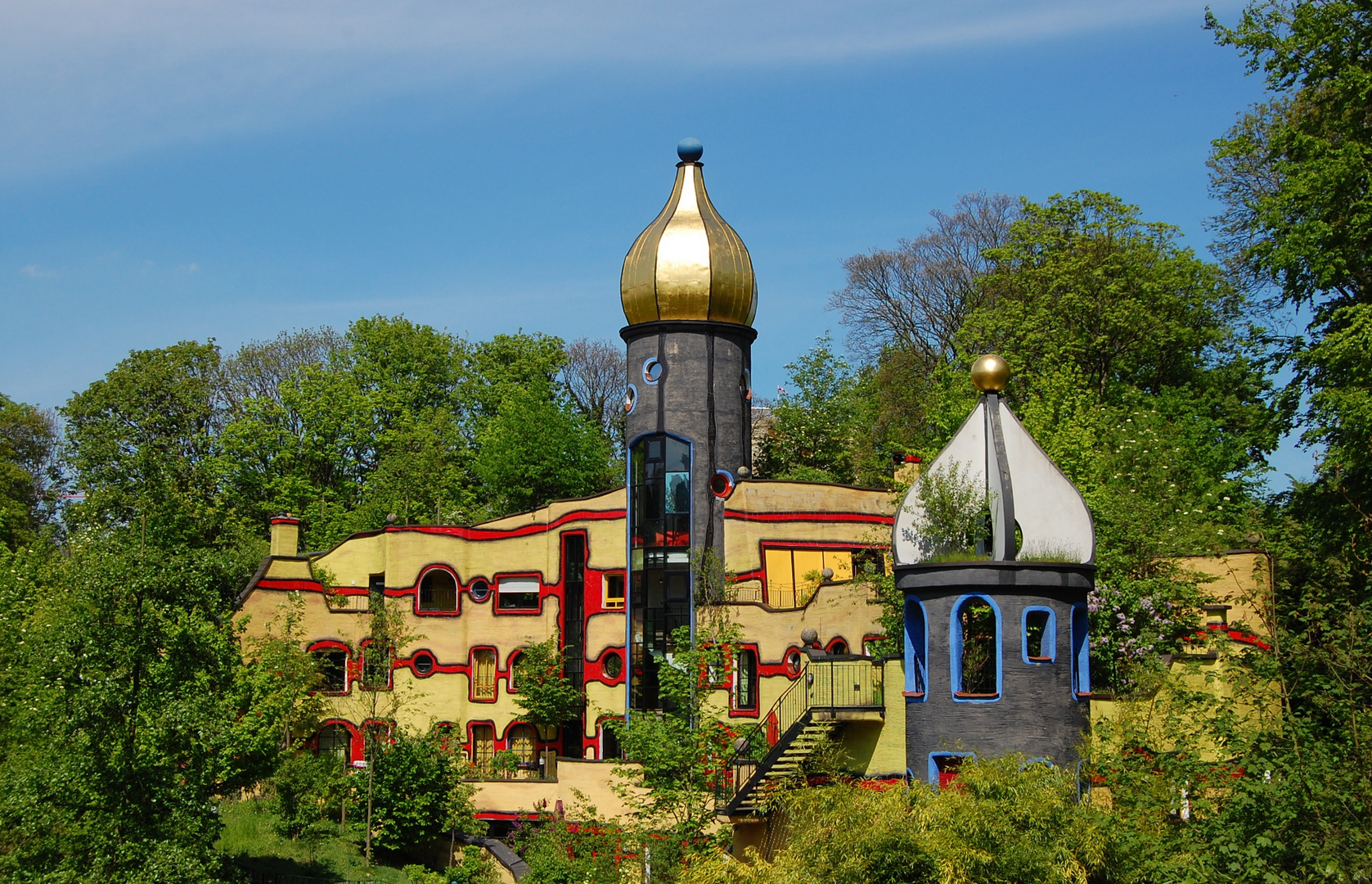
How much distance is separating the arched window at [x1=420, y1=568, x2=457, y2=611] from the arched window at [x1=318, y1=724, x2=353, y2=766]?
3.39 metres

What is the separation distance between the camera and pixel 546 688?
1247 inches

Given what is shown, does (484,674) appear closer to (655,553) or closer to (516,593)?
(516,593)

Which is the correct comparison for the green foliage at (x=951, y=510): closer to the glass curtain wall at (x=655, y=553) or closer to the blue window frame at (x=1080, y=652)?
the blue window frame at (x=1080, y=652)

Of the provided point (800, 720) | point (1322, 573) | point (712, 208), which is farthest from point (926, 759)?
point (712, 208)

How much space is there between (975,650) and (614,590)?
12048 mm

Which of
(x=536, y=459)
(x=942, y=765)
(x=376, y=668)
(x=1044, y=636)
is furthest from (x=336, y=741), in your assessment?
(x=1044, y=636)

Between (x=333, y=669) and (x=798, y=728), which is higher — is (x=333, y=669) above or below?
above

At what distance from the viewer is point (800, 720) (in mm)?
20984

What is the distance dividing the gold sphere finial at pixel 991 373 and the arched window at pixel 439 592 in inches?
681

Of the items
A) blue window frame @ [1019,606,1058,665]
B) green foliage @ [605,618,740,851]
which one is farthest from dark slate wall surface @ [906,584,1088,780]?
green foliage @ [605,618,740,851]

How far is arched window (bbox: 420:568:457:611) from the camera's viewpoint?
33969 mm

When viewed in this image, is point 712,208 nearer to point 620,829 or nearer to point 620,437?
point 620,829

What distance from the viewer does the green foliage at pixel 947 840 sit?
45.5 feet

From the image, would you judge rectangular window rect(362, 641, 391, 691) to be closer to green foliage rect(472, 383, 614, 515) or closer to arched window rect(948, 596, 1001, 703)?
green foliage rect(472, 383, 614, 515)
